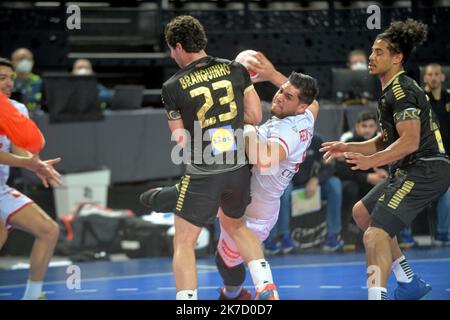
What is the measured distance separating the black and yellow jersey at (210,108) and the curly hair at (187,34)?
0.10 m

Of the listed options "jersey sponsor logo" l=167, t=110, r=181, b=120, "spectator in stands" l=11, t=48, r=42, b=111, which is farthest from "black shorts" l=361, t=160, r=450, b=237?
"spectator in stands" l=11, t=48, r=42, b=111

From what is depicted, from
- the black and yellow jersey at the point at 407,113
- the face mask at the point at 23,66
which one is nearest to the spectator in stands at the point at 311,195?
the face mask at the point at 23,66

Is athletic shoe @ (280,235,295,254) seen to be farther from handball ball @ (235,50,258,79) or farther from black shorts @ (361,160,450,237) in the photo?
black shorts @ (361,160,450,237)

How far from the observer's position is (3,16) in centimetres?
1230

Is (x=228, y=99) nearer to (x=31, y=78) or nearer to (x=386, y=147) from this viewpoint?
(x=386, y=147)

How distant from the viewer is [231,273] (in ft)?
21.5

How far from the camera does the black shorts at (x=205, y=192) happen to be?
5.73 m

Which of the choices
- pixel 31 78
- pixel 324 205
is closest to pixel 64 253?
pixel 31 78

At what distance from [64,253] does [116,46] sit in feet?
15.1

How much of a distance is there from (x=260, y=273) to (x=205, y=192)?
2.10 feet

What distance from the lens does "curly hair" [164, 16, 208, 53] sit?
575cm

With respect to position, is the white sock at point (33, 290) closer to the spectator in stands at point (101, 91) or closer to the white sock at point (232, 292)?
the white sock at point (232, 292)

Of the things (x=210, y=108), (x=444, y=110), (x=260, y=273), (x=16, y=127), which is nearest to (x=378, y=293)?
(x=260, y=273)
